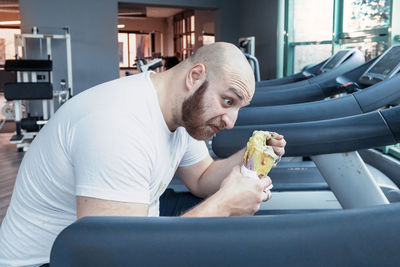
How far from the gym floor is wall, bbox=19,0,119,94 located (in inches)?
77.0

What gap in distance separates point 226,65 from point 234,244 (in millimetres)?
694

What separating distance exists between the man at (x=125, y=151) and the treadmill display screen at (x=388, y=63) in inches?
52.3

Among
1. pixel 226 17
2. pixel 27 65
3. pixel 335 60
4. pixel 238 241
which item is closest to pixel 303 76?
pixel 335 60

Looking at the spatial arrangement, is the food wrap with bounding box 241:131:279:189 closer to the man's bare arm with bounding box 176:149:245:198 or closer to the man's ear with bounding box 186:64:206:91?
the man's ear with bounding box 186:64:206:91

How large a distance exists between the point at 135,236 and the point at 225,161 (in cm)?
106

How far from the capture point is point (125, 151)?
3.09 ft

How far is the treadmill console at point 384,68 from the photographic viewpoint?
220 cm

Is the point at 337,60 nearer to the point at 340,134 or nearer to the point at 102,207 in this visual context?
the point at 340,134

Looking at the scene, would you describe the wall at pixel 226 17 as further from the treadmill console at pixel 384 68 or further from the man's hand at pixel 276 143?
the man's hand at pixel 276 143

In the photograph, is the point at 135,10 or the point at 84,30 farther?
the point at 135,10

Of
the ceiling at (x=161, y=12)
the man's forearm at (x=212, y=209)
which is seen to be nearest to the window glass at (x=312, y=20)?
the man's forearm at (x=212, y=209)

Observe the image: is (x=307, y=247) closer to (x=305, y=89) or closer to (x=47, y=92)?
(x=305, y=89)

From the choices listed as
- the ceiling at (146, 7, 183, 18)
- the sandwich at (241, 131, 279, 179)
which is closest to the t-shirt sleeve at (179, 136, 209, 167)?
the sandwich at (241, 131, 279, 179)

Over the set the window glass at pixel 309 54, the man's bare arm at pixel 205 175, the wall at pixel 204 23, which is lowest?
the man's bare arm at pixel 205 175
